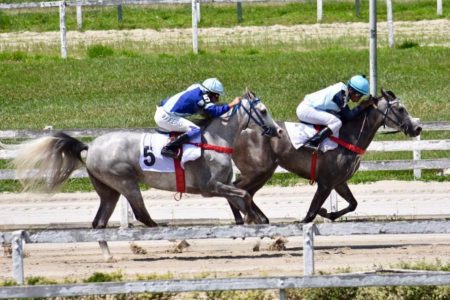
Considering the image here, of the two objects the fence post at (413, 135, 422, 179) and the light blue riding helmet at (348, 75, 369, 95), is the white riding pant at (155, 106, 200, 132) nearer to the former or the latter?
the light blue riding helmet at (348, 75, 369, 95)

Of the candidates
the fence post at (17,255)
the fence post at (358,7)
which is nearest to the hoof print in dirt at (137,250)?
the fence post at (17,255)

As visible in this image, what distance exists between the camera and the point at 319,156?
625 inches

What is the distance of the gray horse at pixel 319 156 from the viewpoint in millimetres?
15844

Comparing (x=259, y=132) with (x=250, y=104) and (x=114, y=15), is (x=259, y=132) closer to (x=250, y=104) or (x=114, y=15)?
(x=250, y=104)

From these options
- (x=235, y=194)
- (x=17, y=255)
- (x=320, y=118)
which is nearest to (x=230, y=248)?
(x=235, y=194)

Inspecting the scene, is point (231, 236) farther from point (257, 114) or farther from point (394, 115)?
point (394, 115)

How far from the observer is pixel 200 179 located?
1492cm

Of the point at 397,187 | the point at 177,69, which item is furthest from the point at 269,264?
the point at 177,69

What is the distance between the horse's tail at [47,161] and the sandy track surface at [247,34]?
1647 centimetres

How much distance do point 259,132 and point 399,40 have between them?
634 inches

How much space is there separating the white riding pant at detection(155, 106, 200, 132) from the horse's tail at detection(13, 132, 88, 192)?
3.13 feet

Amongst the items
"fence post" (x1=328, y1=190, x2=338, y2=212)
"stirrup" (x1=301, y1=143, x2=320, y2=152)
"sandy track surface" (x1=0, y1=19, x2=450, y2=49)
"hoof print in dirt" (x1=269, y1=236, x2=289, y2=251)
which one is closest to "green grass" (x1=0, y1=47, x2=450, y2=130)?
"sandy track surface" (x1=0, y1=19, x2=450, y2=49)

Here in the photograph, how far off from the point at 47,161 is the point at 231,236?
3404 millimetres

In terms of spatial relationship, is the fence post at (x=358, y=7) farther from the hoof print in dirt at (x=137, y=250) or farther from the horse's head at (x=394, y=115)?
the hoof print in dirt at (x=137, y=250)
